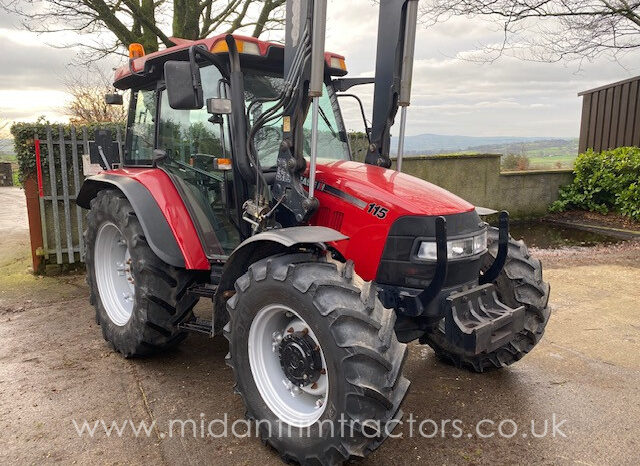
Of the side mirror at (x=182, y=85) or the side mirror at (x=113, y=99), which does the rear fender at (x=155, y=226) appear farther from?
the side mirror at (x=113, y=99)

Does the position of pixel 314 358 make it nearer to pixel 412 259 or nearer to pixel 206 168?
pixel 412 259

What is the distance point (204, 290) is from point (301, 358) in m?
1.18

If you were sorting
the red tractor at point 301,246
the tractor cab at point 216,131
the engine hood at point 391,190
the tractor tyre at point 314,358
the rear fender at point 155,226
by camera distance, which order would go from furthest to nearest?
1. the rear fender at point 155,226
2. the tractor cab at point 216,131
3. the engine hood at point 391,190
4. the red tractor at point 301,246
5. the tractor tyre at point 314,358

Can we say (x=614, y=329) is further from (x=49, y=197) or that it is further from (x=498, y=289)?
(x=49, y=197)

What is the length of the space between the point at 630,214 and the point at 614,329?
20.4ft

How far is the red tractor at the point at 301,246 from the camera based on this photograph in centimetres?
240

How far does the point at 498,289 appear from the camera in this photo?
11.0ft

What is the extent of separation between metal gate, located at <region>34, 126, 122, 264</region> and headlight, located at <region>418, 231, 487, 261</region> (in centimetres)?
446

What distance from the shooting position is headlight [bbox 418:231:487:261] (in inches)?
109

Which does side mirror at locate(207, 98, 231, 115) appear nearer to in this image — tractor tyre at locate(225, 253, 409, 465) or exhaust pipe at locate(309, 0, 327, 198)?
exhaust pipe at locate(309, 0, 327, 198)

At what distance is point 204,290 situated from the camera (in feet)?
11.6

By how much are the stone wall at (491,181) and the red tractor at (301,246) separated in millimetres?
6148

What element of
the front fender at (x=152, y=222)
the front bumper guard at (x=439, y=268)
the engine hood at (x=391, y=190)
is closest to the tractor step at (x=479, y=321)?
the front bumper guard at (x=439, y=268)

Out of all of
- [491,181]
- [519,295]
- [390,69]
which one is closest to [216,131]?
[390,69]
